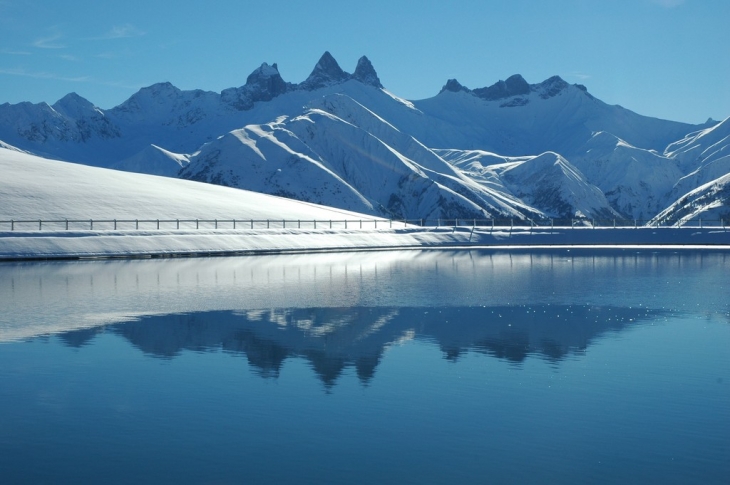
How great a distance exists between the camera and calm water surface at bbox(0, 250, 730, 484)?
1903 cm

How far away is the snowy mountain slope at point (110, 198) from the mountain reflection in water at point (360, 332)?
75.7 metres

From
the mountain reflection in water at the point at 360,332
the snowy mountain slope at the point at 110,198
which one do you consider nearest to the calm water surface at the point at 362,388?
the mountain reflection in water at the point at 360,332

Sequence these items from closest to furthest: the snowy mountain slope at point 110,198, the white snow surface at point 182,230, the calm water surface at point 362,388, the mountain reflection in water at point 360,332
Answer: the calm water surface at point 362,388
the mountain reflection in water at point 360,332
the white snow surface at point 182,230
the snowy mountain slope at point 110,198

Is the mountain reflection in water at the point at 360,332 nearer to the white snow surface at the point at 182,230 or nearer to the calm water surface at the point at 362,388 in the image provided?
the calm water surface at the point at 362,388

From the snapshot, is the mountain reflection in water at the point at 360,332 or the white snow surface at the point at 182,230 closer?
the mountain reflection in water at the point at 360,332

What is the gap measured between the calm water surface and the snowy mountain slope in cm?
6883

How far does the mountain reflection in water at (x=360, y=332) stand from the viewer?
1255 inches

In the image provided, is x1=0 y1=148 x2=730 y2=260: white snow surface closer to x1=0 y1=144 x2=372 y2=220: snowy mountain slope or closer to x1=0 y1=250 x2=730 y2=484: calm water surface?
x1=0 y1=144 x2=372 y2=220: snowy mountain slope

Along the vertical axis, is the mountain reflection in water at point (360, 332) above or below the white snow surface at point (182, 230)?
below

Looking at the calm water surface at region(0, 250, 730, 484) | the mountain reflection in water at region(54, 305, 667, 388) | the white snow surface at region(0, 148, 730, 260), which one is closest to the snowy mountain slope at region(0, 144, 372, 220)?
the white snow surface at region(0, 148, 730, 260)

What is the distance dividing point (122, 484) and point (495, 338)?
21.2 m

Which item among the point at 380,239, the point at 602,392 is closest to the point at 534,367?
the point at 602,392

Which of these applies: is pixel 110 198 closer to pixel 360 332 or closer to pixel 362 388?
pixel 360 332

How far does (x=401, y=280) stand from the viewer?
66375 mm
